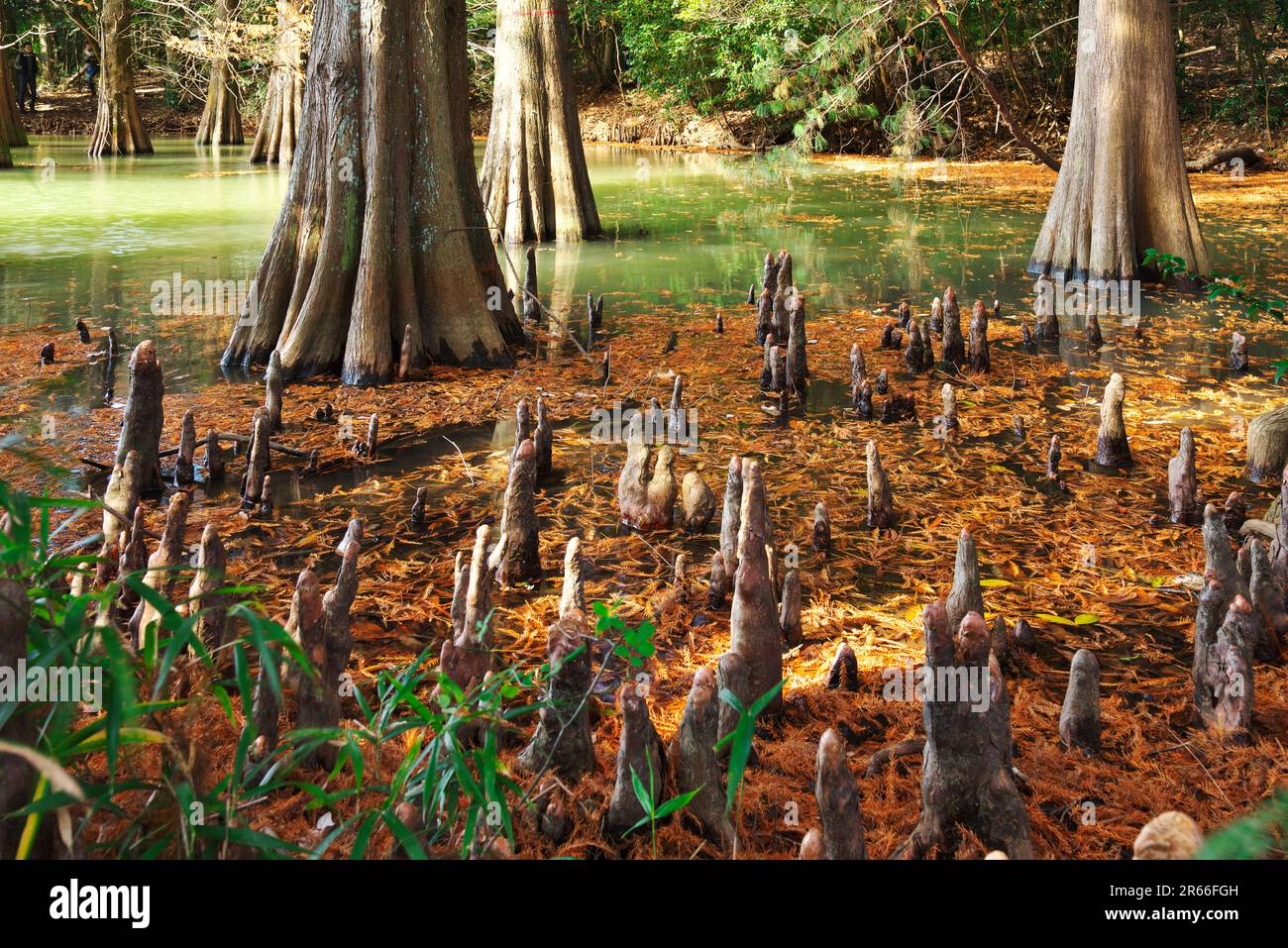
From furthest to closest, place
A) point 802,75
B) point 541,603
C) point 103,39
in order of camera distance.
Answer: point 103,39
point 802,75
point 541,603

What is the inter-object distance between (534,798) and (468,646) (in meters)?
0.61

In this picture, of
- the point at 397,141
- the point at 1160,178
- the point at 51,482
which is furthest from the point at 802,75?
the point at 51,482

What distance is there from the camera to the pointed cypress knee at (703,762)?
2.73m

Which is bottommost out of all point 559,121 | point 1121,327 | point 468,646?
point 468,646

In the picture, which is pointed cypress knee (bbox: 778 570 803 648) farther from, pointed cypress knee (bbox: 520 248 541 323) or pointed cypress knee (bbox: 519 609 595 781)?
pointed cypress knee (bbox: 520 248 541 323)

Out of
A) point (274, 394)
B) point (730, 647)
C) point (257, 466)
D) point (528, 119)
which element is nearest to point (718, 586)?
point (730, 647)

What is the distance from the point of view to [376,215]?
25.3 feet

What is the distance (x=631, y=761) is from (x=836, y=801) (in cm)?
60

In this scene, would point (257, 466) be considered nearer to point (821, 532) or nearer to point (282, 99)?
point (821, 532)

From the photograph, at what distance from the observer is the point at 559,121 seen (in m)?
13.6

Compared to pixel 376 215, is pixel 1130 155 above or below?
above
